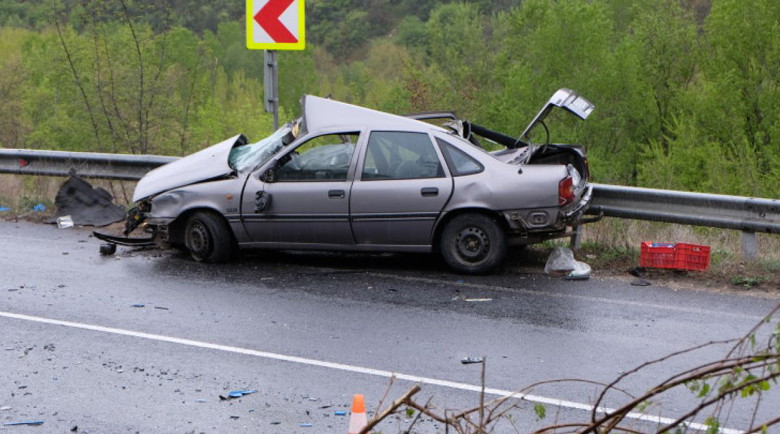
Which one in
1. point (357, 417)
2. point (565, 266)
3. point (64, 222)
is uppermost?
point (64, 222)

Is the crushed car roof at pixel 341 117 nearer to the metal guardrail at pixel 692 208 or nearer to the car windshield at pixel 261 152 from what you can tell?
the car windshield at pixel 261 152

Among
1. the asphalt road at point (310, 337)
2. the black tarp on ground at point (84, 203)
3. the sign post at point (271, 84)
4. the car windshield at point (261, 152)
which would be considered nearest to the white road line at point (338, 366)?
the asphalt road at point (310, 337)

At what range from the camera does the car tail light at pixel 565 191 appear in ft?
30.1

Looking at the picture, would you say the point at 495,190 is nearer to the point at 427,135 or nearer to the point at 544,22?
the point at 427,135

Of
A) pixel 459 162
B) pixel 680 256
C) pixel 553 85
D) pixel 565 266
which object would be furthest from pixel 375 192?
pixel 553 85

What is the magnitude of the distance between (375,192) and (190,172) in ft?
6.85

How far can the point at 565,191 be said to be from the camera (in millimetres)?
Result: 9203

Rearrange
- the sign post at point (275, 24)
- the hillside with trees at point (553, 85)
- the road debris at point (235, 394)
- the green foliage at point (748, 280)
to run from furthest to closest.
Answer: the hillside with trees at point (553, 85) < the sign post at point (275, 24) < the green foliage at point (748, 280) < the road debris at point (235, 394)

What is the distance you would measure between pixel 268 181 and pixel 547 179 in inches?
108

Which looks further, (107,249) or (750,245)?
(107,249)

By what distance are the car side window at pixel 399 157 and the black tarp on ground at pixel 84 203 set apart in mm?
4367

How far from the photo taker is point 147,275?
975cm

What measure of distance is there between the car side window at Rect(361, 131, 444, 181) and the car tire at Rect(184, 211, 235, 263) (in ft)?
5.23

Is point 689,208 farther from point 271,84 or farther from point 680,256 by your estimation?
point 271,84
